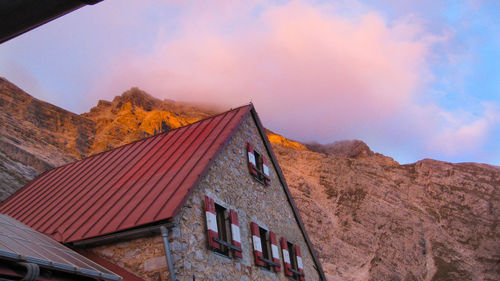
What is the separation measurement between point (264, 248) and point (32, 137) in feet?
97.2

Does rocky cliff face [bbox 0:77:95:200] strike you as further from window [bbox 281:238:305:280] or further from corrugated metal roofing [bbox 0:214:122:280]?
corrugated metal roofing [bbox 0:214:122:280]

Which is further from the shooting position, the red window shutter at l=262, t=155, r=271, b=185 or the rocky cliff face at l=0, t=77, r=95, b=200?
the rocky cliff face at l=0, t=77, r=95, b=200

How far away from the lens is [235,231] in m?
11.0

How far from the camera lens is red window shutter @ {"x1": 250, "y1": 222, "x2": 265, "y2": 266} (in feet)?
38.0

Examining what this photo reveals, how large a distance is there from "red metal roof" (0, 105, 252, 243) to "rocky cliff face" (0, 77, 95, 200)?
660cm

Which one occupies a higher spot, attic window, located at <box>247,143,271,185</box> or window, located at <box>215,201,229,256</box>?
attic window, located at <box>247,143,271,185</box>

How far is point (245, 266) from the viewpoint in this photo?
36.1 ft

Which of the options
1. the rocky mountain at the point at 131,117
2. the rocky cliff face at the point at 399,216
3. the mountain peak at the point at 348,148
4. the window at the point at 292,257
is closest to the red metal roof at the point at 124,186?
the window at the point at 292,257

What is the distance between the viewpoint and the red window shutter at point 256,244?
11596mm

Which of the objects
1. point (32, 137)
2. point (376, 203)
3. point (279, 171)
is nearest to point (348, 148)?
point (376, 203)

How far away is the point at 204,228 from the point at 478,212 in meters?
56.0

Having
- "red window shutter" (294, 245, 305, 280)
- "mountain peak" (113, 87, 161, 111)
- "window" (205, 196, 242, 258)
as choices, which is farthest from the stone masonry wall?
"mountain peak" (113, 87, 161, 111)

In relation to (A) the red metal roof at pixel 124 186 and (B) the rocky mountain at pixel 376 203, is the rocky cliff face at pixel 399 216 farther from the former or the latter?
(A) the red metal roof at pixel 124 186

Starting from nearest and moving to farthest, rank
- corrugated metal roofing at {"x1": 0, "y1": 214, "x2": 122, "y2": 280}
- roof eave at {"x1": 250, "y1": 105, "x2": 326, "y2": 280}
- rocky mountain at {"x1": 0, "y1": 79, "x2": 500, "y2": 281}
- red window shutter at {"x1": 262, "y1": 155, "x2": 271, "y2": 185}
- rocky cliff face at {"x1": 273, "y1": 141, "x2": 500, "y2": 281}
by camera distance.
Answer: corrugated metal roofing at {"x1": 0, "y1": 214, "x2": 122, "y2": 280}
red window shutter at {"x1": 262, "y1": 155, "x2": 271, "y2": 185}
roof eave at {"x1": 250, "y1": 105, "x2": 326, "y2": 280}
rocky mountain at {"x1": 0, "y1": 79, "x2": 500, "y2": 281}
rocky cliff face at {"x1": 273, "y1": 141, "x2": 500, "y2": 281}
